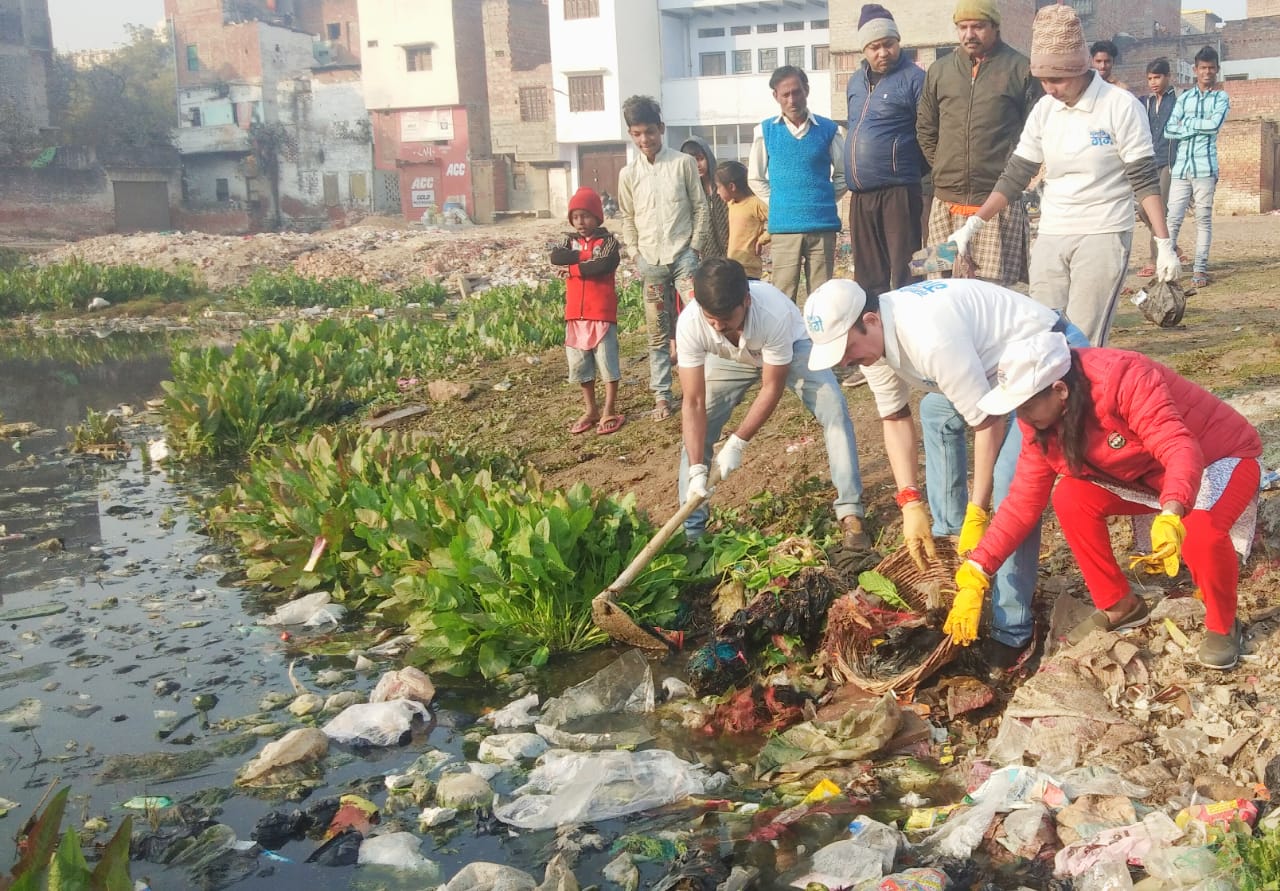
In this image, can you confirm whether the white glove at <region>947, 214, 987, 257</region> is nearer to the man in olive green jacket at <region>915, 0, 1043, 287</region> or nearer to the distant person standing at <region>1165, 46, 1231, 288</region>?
the man in olive green jacket at <region>915, 0, 1043, 287</region>

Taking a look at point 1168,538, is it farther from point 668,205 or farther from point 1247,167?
point 1247,167

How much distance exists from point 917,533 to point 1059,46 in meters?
2.05

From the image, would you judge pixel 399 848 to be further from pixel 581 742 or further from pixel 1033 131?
pixel 1033 131

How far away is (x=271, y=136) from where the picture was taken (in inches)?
1617

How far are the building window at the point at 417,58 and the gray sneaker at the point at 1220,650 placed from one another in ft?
131

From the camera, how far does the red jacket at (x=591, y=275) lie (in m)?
7.27

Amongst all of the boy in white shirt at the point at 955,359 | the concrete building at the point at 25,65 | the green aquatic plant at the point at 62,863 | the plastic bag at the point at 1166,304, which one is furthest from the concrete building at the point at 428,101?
the green aquatic plant at the point at 62,863

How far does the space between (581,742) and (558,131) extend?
34.6 metres

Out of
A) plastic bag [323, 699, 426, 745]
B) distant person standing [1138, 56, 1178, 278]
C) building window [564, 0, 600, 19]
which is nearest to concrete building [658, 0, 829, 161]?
building window [564, 0, 600, 19]

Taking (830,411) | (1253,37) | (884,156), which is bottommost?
(830,411)

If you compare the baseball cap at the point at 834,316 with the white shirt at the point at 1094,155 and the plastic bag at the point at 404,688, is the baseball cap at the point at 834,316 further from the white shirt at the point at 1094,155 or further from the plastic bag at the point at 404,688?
the plastic bag at the point at 404,688

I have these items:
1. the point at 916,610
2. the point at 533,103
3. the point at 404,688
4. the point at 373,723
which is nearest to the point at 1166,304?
the point at 916,610

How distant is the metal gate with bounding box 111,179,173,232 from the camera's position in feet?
118

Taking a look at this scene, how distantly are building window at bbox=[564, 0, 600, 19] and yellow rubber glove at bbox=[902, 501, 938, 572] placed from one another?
111 feet
